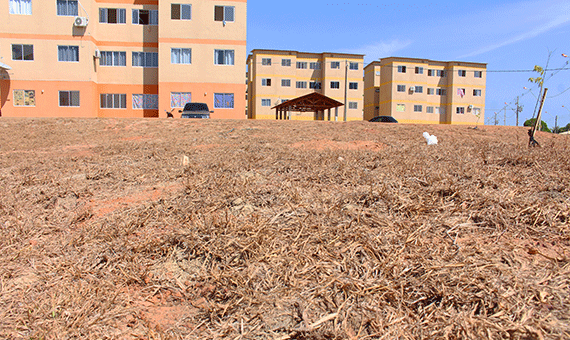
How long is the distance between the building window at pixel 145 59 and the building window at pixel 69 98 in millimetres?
5392

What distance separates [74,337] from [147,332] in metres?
0.41

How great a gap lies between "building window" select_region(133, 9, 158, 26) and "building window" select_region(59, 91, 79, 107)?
7.99 metres

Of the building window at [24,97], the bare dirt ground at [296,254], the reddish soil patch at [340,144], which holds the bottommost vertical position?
the bare dirt ground at [296,254]

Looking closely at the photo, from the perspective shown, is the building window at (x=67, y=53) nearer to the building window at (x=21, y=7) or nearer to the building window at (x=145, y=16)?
the building window at (x=21, y=7)

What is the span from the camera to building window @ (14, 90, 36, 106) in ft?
88.8

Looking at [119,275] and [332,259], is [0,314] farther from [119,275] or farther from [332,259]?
[332,259]

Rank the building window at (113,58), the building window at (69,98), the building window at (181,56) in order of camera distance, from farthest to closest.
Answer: the building window at (113,58) → the building window at (181,56) → the building window at (69,98)

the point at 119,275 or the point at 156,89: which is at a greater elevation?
the point at 156,89

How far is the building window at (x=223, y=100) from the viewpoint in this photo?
28.8 m

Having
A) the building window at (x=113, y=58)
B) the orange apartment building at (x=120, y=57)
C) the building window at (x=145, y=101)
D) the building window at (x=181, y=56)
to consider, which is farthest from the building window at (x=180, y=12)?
the building window at (x=145, y=101)

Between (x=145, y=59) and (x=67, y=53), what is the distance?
584 cm

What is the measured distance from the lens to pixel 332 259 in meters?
2.38

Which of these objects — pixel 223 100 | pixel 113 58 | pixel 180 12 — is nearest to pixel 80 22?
pixel 113 58

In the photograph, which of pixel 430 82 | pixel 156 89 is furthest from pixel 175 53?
pixel 430 82
